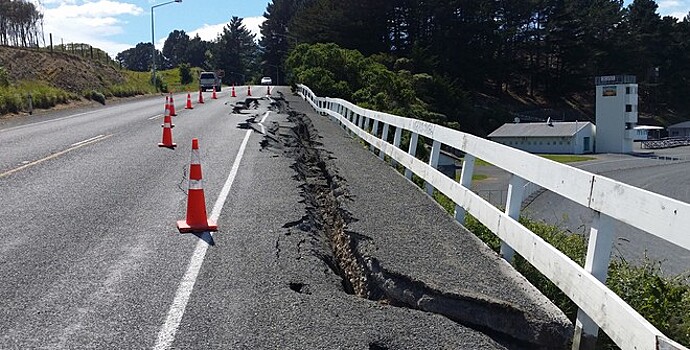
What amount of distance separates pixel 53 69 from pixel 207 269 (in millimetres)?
48565

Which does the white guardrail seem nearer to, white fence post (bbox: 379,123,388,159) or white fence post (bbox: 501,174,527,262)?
white fence post (bbox: 501,174,527,262)

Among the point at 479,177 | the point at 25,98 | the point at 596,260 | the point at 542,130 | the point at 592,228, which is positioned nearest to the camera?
the point at 596,260

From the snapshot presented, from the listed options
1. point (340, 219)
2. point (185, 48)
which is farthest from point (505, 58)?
point (185, 48)

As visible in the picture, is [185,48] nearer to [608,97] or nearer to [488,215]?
[608,97]

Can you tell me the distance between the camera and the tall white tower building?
70.9 meters

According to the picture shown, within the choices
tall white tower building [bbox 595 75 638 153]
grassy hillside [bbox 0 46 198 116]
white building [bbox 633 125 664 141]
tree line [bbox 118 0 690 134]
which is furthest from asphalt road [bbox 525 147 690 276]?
grassy hillside [bbox 0 46 198 116]

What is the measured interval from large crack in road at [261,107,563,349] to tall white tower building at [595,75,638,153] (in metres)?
66.3

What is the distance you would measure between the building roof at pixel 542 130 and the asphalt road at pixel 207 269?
61.6 meters

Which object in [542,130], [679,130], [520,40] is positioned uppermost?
[520,40]

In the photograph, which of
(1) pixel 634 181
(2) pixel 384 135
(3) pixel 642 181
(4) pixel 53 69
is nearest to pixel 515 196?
(2) pixel 384 135

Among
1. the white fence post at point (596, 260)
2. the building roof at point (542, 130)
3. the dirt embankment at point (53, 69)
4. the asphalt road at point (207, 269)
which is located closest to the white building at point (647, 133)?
the building roof at point (542, 130)

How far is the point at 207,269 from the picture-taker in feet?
20.1

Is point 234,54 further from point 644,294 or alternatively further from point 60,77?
point 644,294

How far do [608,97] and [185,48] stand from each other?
124231mm
